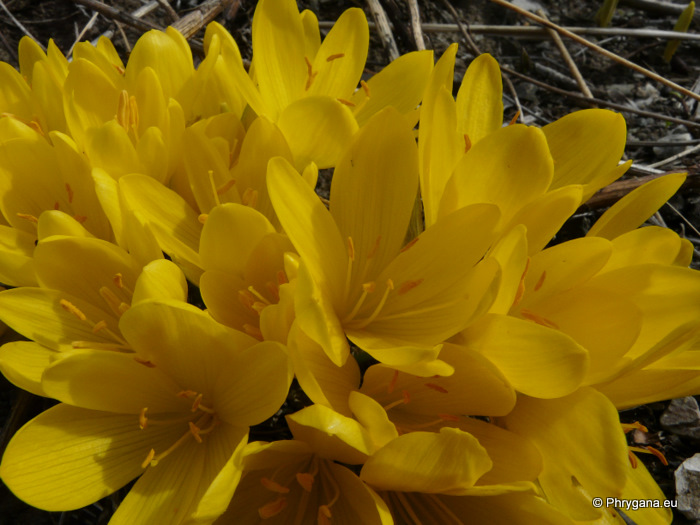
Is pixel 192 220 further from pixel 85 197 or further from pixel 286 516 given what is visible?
pixel 286 516

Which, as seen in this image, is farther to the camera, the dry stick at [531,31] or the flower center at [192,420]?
the dry stick at [531,31]

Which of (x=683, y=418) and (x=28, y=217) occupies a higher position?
(x=28, y=217)

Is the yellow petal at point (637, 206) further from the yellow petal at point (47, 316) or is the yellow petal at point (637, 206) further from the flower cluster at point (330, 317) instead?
the yellow petal at point (47, 316)

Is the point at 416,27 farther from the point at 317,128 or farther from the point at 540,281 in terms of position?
the point at 540,281

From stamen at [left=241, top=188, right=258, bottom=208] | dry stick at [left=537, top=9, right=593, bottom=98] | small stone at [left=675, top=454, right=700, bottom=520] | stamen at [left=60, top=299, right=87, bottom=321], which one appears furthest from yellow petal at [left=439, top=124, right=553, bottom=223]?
dry stick at [left=537, top=9, right=593, bottom=98]

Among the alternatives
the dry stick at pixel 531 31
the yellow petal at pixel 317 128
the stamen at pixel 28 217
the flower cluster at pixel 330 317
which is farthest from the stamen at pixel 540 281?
the dry stick at pixel 531 31

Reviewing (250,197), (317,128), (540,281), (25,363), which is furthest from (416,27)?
(25,363)

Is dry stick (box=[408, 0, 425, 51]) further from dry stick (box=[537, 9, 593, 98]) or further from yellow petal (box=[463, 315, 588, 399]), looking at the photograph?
yellow petal (box=[463, 315, 588, 399])
